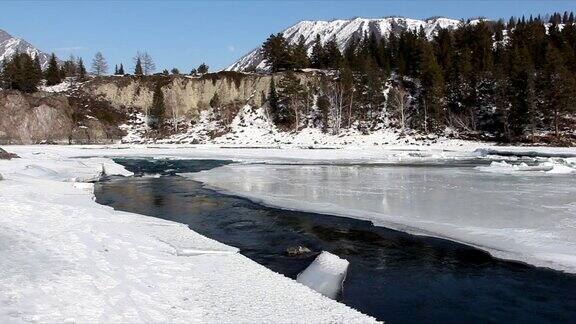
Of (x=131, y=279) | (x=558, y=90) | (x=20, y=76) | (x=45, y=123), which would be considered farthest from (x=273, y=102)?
(x=131, y=279)

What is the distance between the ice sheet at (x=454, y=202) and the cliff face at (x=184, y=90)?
6122cm

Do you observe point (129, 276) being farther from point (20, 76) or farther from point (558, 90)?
point (20, 76)

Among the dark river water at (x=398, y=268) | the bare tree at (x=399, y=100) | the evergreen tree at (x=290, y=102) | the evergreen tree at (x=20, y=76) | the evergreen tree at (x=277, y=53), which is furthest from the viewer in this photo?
the evergreen tree at (x=277, y=53)

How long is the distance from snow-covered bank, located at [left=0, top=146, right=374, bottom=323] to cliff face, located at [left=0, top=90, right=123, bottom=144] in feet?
230

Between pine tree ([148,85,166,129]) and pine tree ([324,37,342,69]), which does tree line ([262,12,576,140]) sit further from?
pine tree ([148,85,166,129])

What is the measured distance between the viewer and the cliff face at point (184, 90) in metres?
90.3

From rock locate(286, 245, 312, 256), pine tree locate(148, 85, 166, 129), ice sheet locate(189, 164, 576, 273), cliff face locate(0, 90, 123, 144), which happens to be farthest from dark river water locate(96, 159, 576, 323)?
pine tree locate(148, 85, 166, 129)

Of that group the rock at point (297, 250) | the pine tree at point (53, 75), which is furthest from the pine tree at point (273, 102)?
the rock at point (297, 250)

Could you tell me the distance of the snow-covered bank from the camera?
6.95 metres

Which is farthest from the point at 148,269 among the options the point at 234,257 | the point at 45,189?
the point at 45,189

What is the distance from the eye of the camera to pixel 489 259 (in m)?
11.4

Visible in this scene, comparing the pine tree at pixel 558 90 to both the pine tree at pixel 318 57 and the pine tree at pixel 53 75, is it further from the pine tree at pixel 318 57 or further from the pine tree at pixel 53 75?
the pine tree at pixel 53 75

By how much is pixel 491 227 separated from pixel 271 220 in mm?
7096

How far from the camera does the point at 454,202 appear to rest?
58.9 ft
